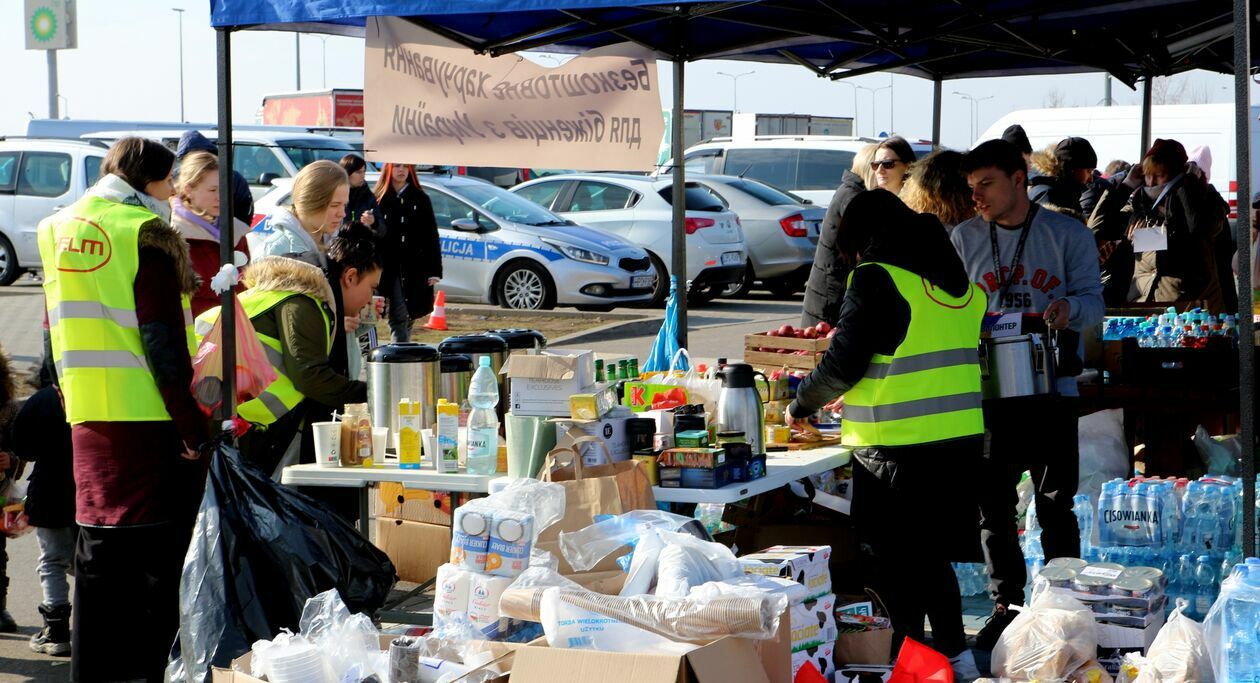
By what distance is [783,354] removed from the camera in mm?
5691

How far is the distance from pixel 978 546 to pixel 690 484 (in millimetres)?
1099

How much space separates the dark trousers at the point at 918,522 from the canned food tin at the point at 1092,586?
19.9 inches

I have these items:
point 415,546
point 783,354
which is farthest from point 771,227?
point 783,354

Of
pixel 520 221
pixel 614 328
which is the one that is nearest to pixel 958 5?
pixel 614 328

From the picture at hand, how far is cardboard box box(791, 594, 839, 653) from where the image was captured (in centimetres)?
397

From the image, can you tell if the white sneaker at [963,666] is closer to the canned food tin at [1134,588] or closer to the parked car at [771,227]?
the canned food tin at [1134,588]

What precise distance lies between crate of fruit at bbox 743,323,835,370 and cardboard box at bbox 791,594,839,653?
5.24ft

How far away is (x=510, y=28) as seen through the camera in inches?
246

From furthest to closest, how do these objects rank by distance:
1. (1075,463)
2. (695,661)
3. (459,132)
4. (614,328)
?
(614,328) < (459,132) < (1075,463) < (695,661)

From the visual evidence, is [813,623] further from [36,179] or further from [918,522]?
[36,179]

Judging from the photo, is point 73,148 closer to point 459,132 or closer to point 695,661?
point 459,132

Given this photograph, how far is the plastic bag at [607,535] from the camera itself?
3916 millimetres

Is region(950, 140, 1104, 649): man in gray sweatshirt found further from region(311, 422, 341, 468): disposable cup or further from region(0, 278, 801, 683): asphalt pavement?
region(0, 278, 801, 683): asphalt pavement

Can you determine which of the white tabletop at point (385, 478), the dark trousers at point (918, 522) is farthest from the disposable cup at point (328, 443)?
the dark trousers at point (918, 522)
